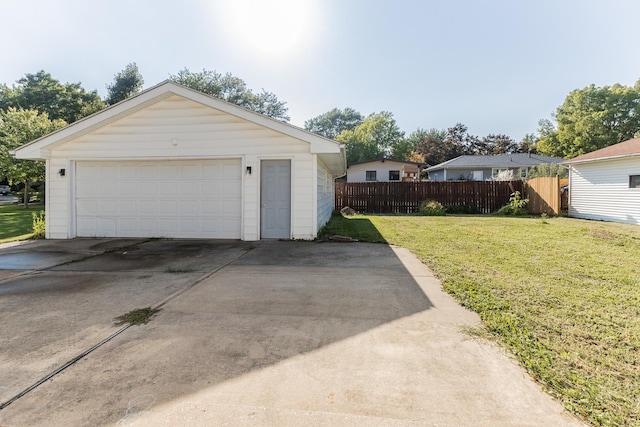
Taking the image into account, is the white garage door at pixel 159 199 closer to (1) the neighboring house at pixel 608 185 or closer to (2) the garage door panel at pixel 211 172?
(2) the garage door panel at pixel 211 172

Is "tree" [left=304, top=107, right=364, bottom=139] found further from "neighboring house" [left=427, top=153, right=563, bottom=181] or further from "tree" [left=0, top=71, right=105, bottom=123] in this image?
"tree" [left=0, top=71, right=105, bottom=123]

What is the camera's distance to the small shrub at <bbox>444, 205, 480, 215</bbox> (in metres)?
17.2

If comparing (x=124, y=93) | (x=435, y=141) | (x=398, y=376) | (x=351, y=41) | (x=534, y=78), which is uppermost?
(x=124, y=93)

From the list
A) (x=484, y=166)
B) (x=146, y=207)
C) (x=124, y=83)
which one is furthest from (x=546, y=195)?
(x=124, y=83)

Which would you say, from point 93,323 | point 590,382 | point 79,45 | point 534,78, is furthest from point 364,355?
point 534,78

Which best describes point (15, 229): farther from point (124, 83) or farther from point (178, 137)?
point (124, 83)

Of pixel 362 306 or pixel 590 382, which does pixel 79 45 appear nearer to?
pixel 362 306

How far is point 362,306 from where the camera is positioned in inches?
→ 145

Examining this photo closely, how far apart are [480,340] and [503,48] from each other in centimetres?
1500

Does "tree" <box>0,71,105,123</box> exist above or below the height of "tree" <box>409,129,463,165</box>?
above

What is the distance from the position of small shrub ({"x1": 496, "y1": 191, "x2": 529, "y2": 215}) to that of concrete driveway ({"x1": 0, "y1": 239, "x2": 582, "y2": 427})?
13541mm

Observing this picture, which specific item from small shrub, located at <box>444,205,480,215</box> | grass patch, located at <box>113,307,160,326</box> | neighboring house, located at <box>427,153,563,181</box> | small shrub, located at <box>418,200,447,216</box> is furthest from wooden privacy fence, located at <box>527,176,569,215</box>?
grass patch, located at <box>113,307,160,326</box>

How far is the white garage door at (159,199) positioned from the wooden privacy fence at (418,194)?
1035 cm

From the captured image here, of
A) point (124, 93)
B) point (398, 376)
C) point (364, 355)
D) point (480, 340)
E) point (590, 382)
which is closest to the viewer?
point (590, 382)
